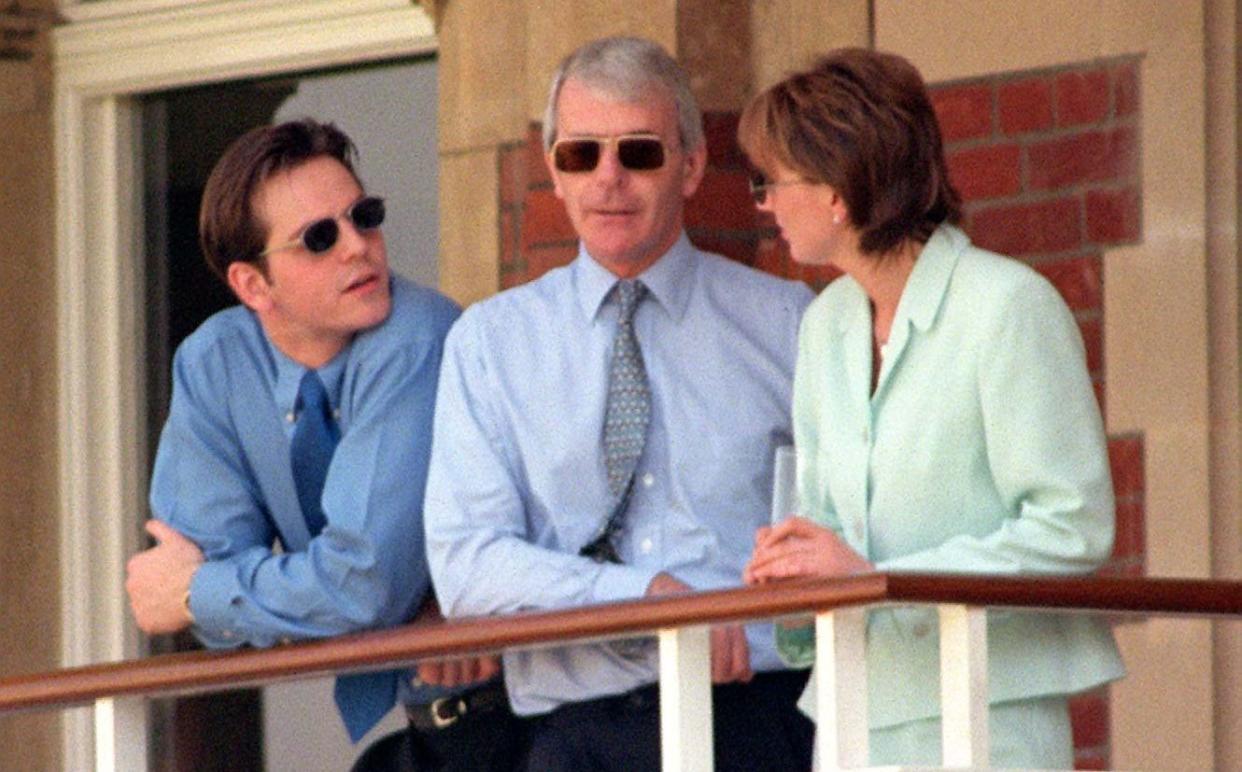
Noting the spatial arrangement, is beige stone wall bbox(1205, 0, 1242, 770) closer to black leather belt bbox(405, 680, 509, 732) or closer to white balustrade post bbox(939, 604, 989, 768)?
black leather belt bbox(405, 680, 509, 732)

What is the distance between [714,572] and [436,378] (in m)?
0.67

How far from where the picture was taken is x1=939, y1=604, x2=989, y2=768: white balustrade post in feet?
12.8

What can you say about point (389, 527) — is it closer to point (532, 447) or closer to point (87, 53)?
point (532, 447)

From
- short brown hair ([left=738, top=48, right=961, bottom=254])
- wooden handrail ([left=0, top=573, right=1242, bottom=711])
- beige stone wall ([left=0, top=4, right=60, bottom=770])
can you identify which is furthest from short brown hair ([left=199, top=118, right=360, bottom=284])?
beige stone wall ([left=0, top=4, right=60, bottom=770])

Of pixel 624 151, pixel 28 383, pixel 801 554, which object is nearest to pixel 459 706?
pixel 624 151

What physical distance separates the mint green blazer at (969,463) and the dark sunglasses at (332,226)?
1056 mm

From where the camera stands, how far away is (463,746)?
5.12m

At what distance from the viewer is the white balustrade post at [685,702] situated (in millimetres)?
4074

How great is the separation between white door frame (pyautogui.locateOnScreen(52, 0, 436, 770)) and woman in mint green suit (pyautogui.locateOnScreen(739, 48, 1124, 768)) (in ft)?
11.5

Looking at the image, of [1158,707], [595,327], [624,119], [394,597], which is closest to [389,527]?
[394,597]

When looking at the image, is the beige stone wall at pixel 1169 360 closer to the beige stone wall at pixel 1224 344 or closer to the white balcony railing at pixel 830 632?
the beige stone wall at pixel 1224 344

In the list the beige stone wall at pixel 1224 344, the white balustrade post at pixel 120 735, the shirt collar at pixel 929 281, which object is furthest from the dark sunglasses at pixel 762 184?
the beige stone wall at pixel 1224 344

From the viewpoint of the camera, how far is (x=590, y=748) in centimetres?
482

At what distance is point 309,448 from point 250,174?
51 cm
